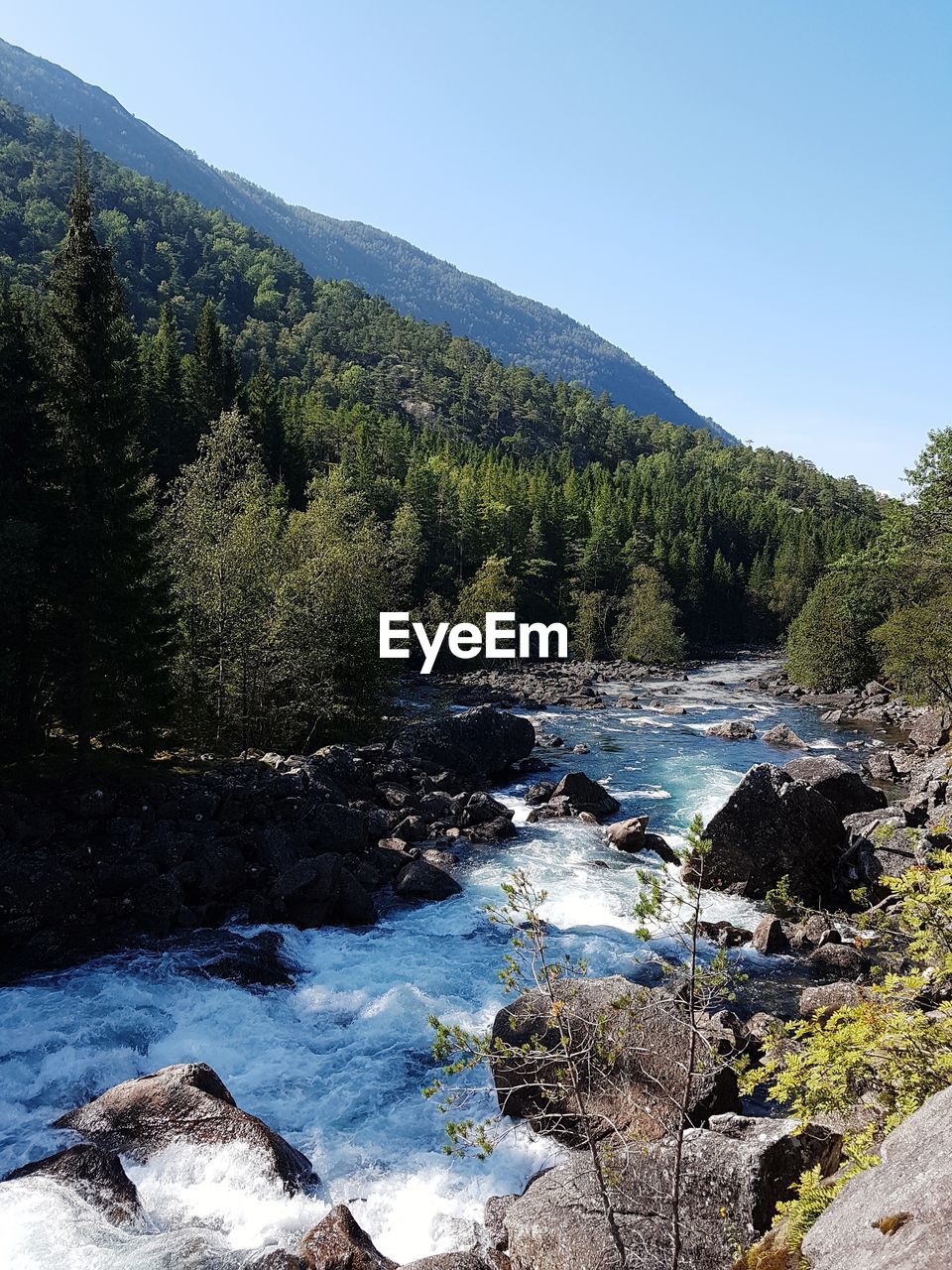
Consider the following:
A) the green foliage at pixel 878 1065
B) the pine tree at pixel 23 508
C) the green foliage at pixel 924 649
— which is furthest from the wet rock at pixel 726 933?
the green foliage at pixel 924 649

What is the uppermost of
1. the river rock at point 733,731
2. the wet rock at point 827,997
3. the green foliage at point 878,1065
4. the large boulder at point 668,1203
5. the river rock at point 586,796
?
the green foliage at point 878,1065

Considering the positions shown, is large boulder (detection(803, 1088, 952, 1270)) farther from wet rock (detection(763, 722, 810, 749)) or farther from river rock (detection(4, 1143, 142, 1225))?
wet rock (detection(763, 722, 810, 749))

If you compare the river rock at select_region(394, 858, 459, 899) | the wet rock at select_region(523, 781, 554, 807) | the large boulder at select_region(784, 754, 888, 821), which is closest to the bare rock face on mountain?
the large boulder at select_region(784, 754, 888, 821)

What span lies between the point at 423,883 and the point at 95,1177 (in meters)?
12.4

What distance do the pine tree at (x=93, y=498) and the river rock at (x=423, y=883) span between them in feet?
36.9

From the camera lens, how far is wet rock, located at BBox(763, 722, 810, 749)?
147 ft

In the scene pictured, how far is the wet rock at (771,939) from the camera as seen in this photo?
1944 cm

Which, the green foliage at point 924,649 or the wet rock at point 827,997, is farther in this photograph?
A: the green foliage at point 924,649

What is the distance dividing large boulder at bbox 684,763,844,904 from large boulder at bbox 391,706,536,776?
15001 millimetres

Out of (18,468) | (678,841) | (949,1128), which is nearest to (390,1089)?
(949,1128)

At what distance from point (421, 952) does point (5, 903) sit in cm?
985

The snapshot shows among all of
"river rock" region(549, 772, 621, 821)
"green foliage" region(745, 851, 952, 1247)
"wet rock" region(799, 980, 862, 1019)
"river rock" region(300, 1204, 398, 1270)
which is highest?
"green foliage" region(745, 851, 952, 1247)

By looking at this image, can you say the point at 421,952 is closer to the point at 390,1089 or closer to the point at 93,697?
the point at 390,1089

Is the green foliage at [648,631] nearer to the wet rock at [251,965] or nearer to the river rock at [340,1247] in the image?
the wet rock at [251,965]
